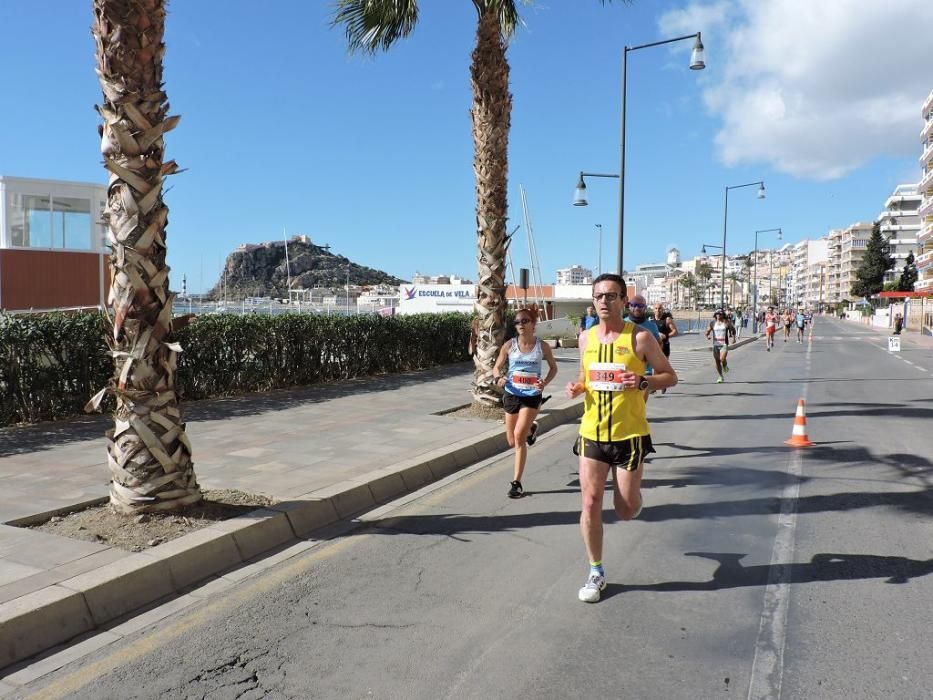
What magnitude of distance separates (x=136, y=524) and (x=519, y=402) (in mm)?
3212

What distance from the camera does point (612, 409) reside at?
4055mm

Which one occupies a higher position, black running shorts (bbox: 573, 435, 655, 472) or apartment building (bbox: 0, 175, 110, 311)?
apartment building (bbox: 0, 175, 110, 311)

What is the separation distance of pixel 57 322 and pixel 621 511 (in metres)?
7.80

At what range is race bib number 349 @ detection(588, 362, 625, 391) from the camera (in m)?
4.05

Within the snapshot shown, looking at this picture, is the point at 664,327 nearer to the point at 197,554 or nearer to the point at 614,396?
the point at 614,396

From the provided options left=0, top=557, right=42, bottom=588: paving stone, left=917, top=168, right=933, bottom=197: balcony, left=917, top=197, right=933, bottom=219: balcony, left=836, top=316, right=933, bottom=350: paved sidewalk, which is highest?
left=917, top=168, right=933, bottom=197: balcony

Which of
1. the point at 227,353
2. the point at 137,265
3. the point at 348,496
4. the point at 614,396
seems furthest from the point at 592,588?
the point at 227,353

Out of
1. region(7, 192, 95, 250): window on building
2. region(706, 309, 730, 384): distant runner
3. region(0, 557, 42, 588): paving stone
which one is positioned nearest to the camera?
region(0, 557, 42, 588): paving stone

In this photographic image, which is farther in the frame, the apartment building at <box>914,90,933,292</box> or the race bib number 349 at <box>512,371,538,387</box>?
the apartment building at <box>914,90,933,292</box>

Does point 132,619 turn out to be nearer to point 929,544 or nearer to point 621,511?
point 621,511

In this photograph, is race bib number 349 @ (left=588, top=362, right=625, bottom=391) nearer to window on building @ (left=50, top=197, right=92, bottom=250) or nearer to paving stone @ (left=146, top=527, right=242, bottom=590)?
paving stone @ (left=146, top=527, right=242, bottom=590)

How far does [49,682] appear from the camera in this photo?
3.22 meters

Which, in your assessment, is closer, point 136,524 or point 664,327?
point 136,524

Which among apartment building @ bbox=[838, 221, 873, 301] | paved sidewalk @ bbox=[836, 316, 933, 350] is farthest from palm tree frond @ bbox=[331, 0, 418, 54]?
apartment building @ bbox=[838, 221, 873, 301]
